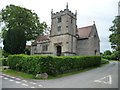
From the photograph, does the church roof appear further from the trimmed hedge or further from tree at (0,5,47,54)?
the trimmed hedge

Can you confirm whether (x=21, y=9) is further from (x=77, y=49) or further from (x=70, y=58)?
(x=70, y=58)

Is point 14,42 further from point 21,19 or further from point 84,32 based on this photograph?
point 84,32

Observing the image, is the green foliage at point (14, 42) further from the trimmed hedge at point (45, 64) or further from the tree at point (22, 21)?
the trimmed hedge at point (45, 64)

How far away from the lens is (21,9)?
45.8 m

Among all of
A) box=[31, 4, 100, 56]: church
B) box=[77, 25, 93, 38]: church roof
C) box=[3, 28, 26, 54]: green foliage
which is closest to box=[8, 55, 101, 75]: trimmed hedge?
box=[3, 28, 26, 54]: green foliage

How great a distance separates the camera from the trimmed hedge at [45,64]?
57.7ft

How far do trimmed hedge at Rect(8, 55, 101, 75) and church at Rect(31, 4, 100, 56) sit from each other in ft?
48.4

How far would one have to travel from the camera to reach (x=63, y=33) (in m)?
39.5

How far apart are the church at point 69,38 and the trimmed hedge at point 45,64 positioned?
580 inches

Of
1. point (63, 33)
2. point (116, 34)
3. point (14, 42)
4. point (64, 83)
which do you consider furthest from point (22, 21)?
point (64, 83)

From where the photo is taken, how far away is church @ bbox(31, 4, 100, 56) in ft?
128

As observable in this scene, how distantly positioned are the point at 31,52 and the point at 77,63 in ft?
92.8

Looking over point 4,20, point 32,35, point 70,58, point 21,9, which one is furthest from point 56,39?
point 70,58

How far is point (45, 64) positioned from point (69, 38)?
21.9 metres
